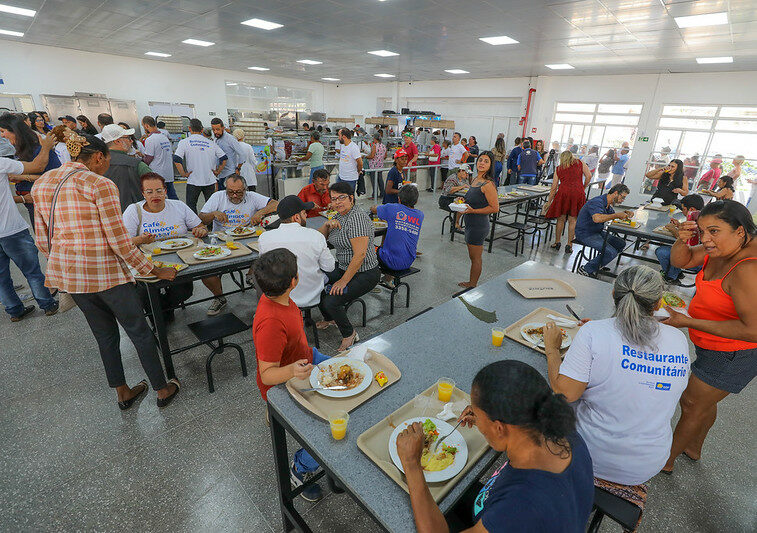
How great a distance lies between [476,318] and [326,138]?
923 cm

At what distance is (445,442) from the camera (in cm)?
123

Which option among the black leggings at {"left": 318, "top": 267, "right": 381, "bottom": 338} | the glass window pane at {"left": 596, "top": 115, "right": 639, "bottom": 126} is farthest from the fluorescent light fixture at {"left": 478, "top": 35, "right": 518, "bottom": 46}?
the black leggings at {"left": 318, "top": 267, "right": 381, "bottom": 338}

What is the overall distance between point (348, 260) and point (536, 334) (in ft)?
5.74

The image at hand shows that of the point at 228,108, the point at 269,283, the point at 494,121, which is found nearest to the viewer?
the point at 269,283

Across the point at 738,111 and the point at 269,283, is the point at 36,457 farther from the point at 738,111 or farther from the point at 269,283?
the point at 738,111

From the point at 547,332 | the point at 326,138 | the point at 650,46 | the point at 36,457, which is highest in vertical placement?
the point at 650,46

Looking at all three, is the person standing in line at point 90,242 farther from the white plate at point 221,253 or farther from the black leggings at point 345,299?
the black leggings at point 345,299

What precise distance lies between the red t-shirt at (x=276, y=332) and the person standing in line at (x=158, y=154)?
5.13 meters

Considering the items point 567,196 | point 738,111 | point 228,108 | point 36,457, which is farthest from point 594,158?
point 228,108

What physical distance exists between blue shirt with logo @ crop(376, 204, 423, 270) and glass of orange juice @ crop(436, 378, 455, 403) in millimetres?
2158

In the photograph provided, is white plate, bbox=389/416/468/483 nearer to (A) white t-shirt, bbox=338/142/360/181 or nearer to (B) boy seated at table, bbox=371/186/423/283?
(B) boy seated at table, bbox=371/186/423/283

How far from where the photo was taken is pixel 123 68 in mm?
11633

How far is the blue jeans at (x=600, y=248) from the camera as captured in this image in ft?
14.7

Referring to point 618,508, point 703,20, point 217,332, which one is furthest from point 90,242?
point 703,20
